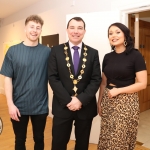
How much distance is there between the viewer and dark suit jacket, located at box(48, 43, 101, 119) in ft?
5.19

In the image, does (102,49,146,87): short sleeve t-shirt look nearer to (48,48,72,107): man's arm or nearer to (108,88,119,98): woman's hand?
(108,88,119,98): woman's hand

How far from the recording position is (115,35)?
1.57m

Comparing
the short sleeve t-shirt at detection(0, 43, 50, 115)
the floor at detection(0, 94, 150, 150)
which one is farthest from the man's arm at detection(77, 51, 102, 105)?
the floor at detection(0, 94, 150, 150)

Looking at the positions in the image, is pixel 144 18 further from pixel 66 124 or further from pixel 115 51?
pixel 66 124

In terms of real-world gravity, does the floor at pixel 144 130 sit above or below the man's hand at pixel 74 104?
below

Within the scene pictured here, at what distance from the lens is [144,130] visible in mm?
3254

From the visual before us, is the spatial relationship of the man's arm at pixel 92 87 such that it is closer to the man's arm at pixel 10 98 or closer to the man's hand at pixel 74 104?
the man's hand at pixel 74 104

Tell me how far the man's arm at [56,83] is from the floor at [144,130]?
1.76 m

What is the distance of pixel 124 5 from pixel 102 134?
1628mm

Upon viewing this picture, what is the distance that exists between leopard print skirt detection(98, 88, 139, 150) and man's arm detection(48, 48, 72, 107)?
394 millimetres

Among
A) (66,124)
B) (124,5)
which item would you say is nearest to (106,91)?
(66,124)

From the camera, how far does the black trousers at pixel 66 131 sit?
1.67 m

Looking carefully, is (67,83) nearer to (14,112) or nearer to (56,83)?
(56,83)

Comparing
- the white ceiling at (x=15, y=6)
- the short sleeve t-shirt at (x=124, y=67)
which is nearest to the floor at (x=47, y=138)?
the short sleeve t-shirt at (x=124, y=67)
